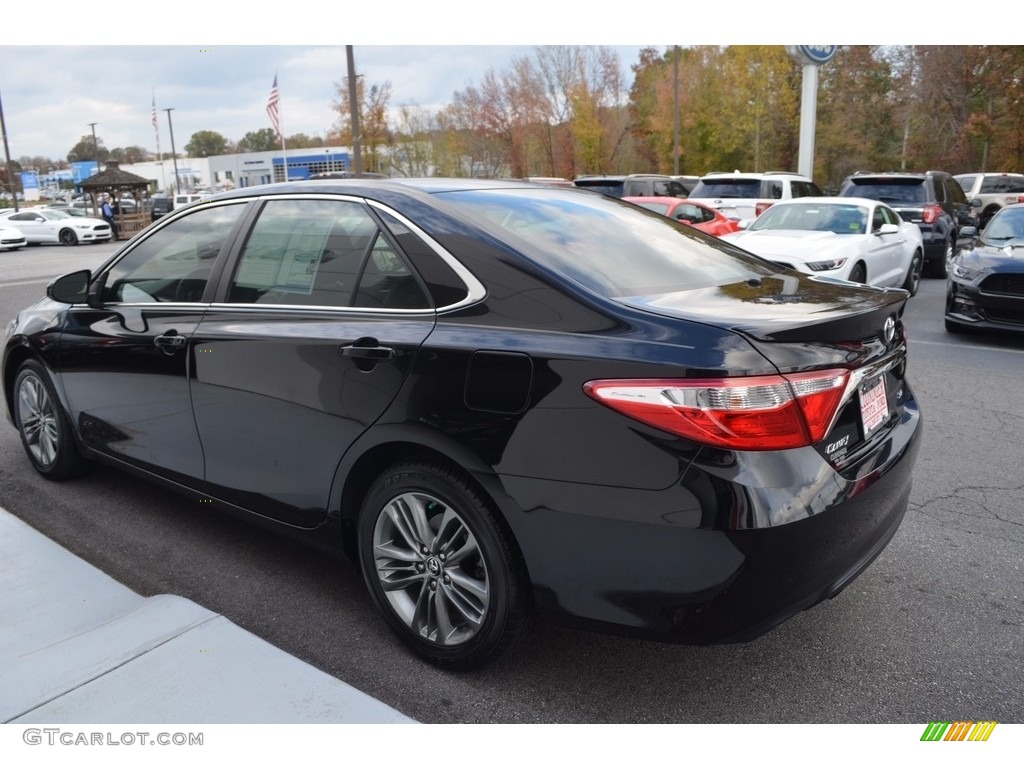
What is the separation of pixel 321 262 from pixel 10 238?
3099 centimetres

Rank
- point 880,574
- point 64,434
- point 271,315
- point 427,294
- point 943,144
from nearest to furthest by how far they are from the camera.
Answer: point 427,294
point 271,315
point 880,574
point 64,434
point 943,144

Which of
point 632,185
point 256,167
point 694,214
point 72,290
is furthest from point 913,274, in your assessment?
point 256,167

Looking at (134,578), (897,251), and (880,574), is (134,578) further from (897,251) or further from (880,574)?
(897,251)

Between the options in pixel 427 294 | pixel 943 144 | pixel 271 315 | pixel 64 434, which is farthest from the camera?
pixel 943 144

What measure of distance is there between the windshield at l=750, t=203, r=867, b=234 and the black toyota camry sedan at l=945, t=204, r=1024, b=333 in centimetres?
190

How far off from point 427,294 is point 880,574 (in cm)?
221

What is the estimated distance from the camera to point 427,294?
2830 millimetres

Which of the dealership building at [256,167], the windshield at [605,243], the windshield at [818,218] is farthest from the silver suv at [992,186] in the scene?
the dealership building at [256,167]

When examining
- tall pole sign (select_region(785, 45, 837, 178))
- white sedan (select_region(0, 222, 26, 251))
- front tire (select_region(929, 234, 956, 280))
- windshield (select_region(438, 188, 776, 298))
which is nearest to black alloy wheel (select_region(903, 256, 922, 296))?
front tire (select_region(929, 234, 956, 280))

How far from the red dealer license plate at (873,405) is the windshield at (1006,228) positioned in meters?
7.27

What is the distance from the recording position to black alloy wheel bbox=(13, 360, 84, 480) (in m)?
4.49

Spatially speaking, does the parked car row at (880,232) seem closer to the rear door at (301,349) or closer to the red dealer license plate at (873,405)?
the red dealer license plate at (873,405)

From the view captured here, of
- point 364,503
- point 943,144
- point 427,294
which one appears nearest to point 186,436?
point 364,503
